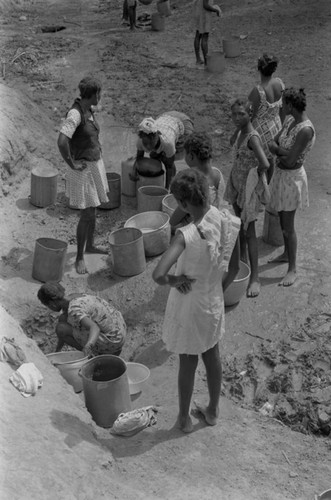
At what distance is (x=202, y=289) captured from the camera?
14.1 ft

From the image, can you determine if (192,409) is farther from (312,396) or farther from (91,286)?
(91,286)

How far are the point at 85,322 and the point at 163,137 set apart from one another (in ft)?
9.57

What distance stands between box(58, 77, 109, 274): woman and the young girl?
1.23m

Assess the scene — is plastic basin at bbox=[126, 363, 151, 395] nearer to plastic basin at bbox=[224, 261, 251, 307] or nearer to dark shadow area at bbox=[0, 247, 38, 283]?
plastic basin at bbox=[224, 261, 251, 307]

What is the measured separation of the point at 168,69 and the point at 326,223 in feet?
19.4

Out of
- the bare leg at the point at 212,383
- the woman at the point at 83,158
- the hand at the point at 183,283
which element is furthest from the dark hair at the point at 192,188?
the woman at the point at 83,158

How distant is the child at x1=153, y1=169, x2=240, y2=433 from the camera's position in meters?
4.12

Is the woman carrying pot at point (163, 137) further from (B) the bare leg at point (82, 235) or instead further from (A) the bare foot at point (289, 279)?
(A) the bare foot at point (289, 279)

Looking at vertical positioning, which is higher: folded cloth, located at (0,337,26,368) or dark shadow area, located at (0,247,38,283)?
folded cloth, located at (0,337,26,368)

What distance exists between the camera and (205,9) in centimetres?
1237

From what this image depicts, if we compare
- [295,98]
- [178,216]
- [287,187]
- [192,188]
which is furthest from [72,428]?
[295,98]

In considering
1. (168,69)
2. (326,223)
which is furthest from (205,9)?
(326,223)

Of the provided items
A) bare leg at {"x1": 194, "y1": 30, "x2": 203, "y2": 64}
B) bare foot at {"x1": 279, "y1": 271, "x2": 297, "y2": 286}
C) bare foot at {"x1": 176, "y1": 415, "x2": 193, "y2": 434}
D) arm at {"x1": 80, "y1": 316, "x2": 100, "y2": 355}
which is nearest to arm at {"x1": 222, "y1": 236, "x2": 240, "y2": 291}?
bare foot at {"x1": 176, "y1": 415, "x2": 193, "y2": 434}

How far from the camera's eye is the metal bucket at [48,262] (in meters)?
6.75
